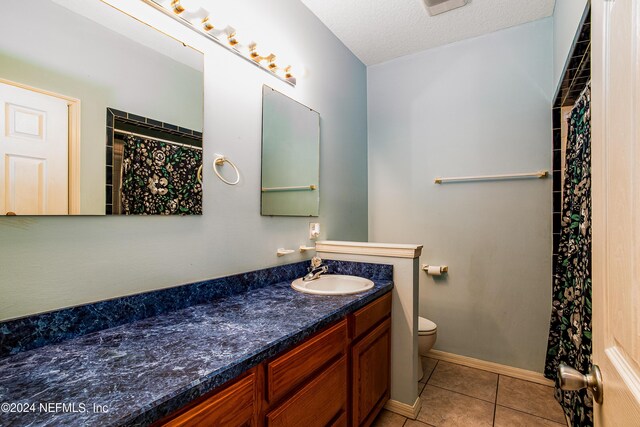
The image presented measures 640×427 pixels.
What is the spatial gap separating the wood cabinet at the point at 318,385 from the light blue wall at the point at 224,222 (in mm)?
609

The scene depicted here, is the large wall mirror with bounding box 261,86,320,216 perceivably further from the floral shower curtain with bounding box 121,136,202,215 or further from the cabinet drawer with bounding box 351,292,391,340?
the cabinet drawer with bounding box 351,292,391,340

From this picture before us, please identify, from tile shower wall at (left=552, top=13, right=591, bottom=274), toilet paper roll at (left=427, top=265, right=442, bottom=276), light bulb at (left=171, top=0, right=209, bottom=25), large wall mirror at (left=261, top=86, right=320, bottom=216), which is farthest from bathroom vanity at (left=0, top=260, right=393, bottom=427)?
tile shower wall at (left=552, top=13, right=591, bottom=274)

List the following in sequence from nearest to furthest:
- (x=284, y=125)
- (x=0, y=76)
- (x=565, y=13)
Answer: (x=0, y=76) → (x=565, y=13) → (x=284, y=125)

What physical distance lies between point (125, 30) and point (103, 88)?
0.85ft

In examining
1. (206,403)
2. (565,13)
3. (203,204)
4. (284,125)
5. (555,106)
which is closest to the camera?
(206,403)

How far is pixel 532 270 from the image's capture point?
2201 mm

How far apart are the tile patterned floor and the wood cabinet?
0.33 meters

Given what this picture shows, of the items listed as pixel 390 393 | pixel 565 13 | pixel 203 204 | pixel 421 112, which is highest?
pixel 565 13

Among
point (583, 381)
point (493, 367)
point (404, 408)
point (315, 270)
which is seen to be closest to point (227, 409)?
point (583, 381)

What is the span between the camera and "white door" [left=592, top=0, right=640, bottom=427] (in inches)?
16.6

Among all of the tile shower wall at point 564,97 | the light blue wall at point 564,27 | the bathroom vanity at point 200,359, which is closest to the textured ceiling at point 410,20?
the light blue wall at point 564,27

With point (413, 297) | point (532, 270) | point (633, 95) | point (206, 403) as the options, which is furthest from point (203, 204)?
point (532, 270)

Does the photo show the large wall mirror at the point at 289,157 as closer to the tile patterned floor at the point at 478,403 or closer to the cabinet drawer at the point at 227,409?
the cabinet drawer at the point at 227,409

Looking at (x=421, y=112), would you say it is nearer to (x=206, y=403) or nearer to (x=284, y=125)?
(x=284, y=125)
